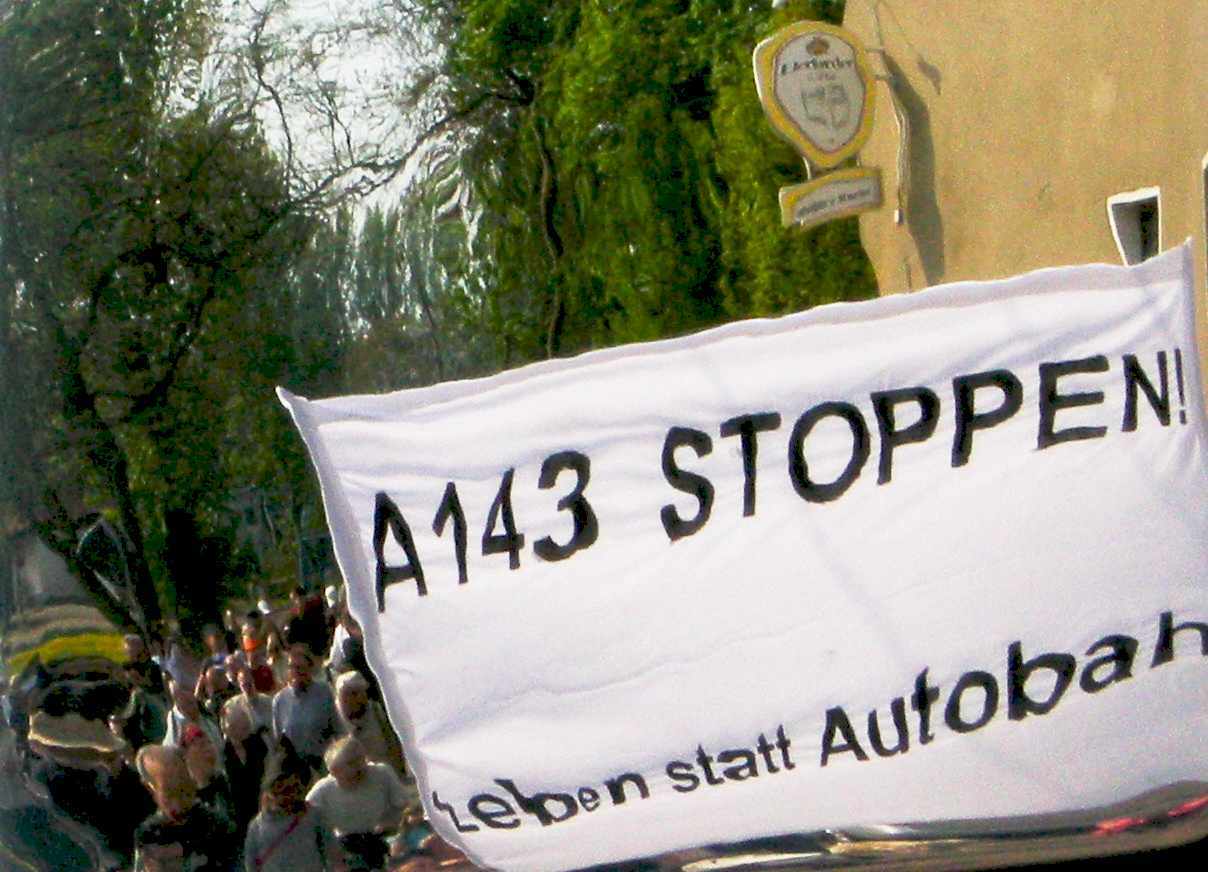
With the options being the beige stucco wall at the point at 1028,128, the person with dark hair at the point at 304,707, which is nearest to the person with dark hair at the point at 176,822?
the person with dark hair at the point at 304,707

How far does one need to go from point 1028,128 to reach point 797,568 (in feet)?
13.0

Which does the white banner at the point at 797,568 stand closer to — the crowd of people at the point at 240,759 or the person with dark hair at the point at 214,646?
the crowd of people at the point at 240,759

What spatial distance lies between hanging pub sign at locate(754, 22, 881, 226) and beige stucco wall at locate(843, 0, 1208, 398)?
0.29 metres

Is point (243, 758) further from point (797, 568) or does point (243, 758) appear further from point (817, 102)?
point (797, 568)

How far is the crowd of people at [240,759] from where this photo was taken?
5.50 m

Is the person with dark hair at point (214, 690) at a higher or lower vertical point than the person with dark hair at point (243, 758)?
higher

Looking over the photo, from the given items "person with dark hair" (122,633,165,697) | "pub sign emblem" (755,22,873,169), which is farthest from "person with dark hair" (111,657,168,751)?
"pub sign emblem" (755,22,873,169)

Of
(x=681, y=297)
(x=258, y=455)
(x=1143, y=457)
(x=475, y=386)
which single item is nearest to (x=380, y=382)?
(x=258, y=455)

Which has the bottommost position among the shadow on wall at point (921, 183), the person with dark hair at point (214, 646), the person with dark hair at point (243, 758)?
the person with dark hair at point (243, 758)

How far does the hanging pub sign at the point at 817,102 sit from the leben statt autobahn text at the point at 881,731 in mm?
4247

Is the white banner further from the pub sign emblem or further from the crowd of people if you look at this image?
the pub sign emblem

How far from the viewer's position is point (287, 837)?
5.51 meters

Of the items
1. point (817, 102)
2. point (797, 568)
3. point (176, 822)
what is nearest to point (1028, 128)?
point (817, 102)

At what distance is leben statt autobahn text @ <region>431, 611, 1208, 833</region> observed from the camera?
3.04m
